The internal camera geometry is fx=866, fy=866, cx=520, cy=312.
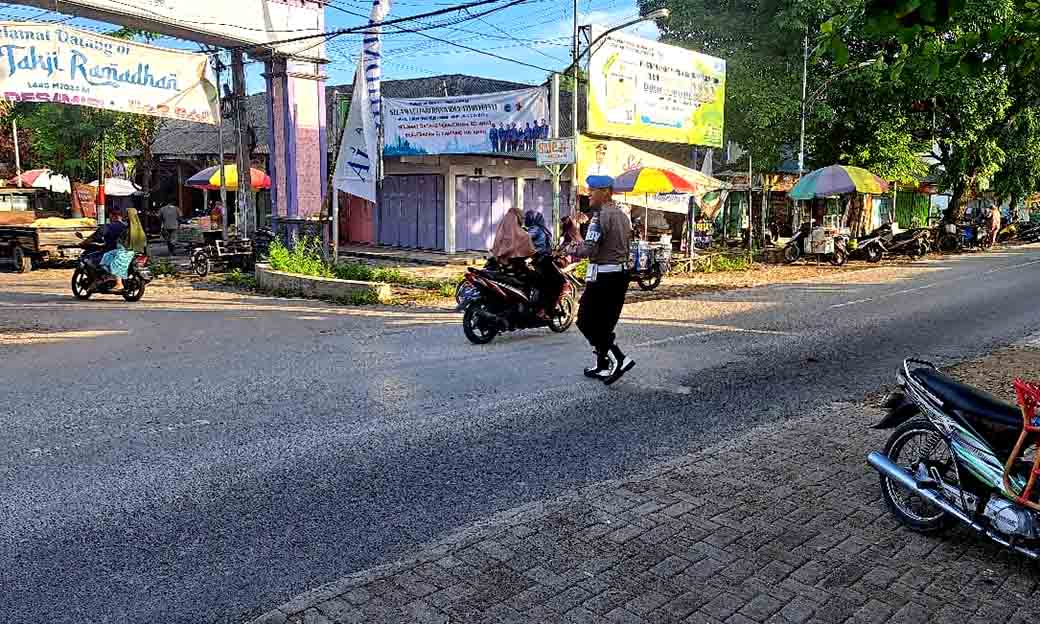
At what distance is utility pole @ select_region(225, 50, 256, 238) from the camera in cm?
1844

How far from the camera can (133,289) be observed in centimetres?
1483

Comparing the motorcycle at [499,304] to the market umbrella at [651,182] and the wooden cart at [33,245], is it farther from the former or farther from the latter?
the wooden cart at [33,245]

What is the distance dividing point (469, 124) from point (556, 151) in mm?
4533

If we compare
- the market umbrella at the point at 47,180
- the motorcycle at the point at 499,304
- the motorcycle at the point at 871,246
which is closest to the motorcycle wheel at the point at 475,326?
the motorcycle at the point at 499,304

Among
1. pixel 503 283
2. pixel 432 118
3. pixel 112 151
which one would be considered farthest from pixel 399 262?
pixel 112 151

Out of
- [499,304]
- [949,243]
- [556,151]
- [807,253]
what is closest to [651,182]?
[556,151]

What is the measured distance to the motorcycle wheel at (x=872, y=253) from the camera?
2541 centimetres

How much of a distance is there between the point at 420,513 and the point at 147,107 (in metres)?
14.3

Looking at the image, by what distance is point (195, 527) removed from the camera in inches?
181

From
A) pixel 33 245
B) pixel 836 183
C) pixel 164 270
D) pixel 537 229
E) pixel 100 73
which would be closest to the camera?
pixel 537 229

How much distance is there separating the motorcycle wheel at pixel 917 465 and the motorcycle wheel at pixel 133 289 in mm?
13110

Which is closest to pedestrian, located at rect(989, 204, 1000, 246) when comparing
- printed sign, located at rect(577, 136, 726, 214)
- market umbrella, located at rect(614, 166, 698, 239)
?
printed sign, located at rect(577, 136, 726, 214)

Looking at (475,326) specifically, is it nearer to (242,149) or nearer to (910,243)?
(242,149)

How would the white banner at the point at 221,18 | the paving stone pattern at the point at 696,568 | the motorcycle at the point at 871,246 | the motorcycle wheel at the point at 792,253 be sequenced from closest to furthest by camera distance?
the paving stone pattern at the point at 696,568, the white banner at the point at 221,18, the motorcycle wheel at the point at 792,253, the motorcycle at the point at 871,246
